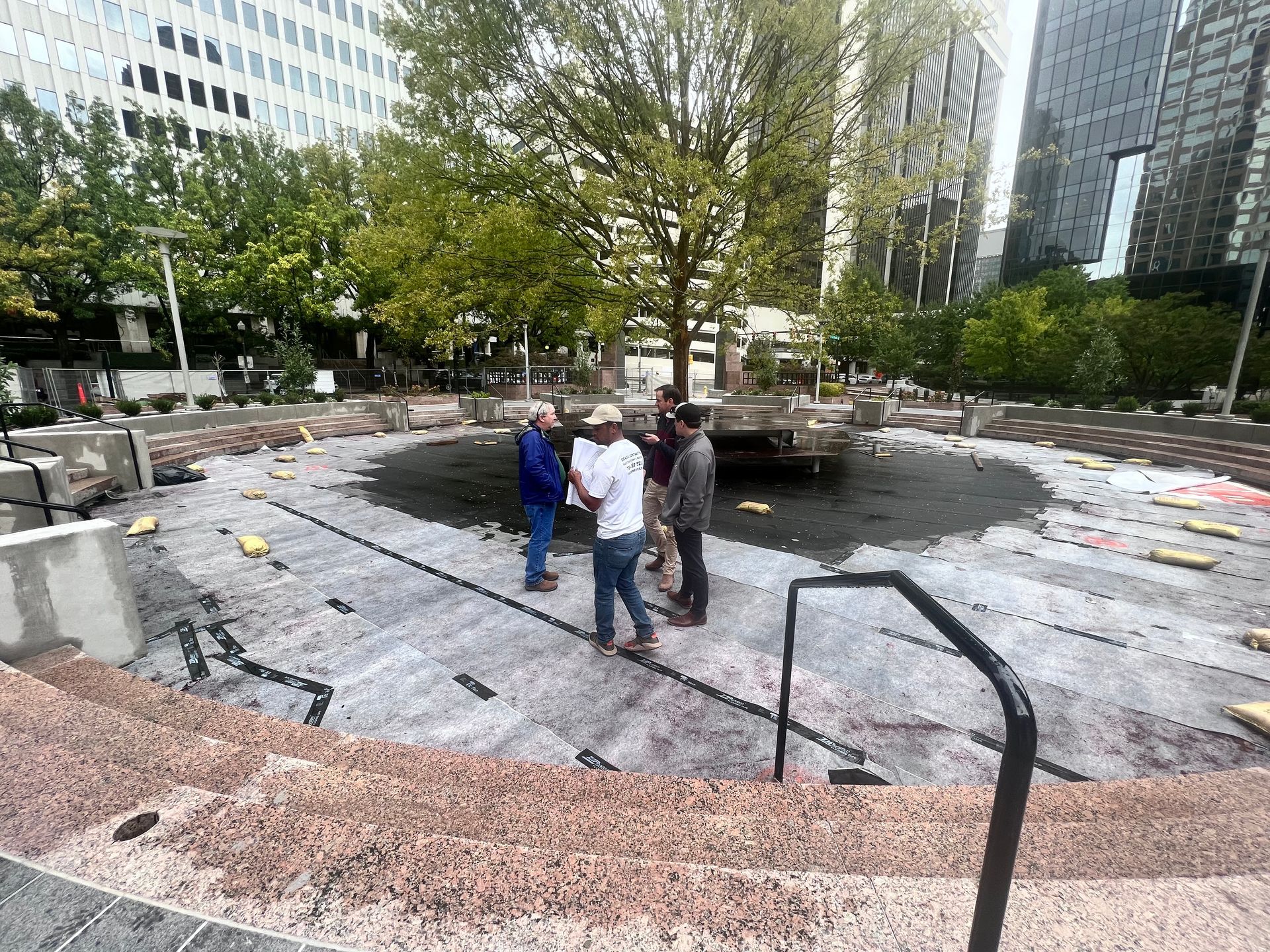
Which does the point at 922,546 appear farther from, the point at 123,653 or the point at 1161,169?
the point at 1161,169

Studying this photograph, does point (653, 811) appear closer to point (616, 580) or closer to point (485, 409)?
point (616, 580)

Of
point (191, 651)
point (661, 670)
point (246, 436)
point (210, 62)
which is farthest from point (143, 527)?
point (210, 62)

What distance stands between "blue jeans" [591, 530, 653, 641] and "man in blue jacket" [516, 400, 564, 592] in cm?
149

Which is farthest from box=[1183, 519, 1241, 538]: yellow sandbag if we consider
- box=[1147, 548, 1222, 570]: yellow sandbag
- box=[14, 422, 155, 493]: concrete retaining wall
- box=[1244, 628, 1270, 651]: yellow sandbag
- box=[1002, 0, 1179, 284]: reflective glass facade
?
box=[1002, 0, 1179, 284]: reflective glass facade

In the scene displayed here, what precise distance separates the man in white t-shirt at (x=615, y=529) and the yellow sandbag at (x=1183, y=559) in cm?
711

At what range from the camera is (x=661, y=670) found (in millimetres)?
4551

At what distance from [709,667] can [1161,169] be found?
8482 cm

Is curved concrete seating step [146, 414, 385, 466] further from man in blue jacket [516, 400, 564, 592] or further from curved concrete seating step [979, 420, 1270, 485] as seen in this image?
curved concrete seating step [979, 420, 1270, 485]

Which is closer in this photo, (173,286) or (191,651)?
(191,651)

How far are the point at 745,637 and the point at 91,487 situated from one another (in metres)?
11.4

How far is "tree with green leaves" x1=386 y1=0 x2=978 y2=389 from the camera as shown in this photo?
37.7 feet

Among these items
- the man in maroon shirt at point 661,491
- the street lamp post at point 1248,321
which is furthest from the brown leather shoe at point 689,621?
the street lamp post at point 1248,321

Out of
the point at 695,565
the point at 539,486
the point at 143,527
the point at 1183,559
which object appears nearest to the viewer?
the point at 695,565

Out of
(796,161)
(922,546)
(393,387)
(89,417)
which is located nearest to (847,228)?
(796,161)
